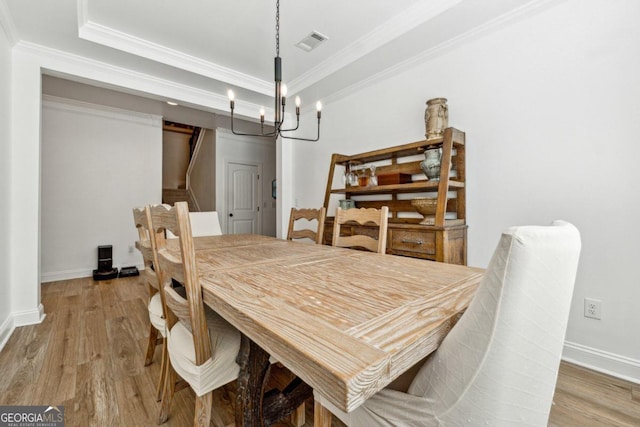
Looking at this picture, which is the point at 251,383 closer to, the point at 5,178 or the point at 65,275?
the point at 5,178

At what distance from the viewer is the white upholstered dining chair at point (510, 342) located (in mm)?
485

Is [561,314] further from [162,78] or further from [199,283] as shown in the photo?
[162,78]

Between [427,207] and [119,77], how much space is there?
3209 millimetres

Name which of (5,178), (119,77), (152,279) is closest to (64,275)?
(5,178)

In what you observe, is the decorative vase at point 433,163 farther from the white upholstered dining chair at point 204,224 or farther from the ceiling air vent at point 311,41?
the white upholstered dining chair at point 204,224

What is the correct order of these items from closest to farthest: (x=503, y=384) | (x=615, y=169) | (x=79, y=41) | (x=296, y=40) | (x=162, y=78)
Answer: (x=503, y=384), (x=615, y=169), (x=79, y=41), (x=296, y=40), (x=162, y=78)

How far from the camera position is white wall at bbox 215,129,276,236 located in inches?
217

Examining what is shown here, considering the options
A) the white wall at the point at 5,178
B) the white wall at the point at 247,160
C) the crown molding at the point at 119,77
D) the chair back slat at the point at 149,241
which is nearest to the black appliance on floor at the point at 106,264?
the white wall at the point at 5,178

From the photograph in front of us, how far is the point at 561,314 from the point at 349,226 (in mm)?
2194

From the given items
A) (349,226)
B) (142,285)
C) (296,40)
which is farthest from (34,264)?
(296,40)

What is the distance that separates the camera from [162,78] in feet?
10.1

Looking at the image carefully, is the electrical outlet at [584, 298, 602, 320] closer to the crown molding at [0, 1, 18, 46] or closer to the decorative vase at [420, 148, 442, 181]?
the decorative vase at [420, 148, 442, 181]

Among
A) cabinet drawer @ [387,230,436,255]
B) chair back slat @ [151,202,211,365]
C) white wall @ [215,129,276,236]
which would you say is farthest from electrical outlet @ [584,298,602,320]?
white wall @ [215,129,276,236]

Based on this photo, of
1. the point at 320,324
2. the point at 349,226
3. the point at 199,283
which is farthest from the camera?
the point at 349,226
